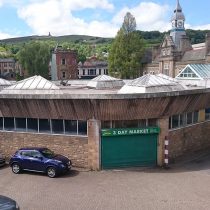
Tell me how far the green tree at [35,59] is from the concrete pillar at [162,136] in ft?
210

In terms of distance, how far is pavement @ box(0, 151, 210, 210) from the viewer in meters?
13.8

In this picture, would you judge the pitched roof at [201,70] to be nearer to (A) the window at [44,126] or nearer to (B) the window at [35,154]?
(A) the window at [44,126]

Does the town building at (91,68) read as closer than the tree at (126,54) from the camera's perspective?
No

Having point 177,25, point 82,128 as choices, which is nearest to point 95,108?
point 82,128

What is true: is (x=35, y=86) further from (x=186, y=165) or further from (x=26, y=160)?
(x=186, y=165)

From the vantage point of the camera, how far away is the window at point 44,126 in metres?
19.4

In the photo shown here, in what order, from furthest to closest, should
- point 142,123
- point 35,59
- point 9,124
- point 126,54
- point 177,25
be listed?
1. point 35,59
2. point 177,25
3. point 126,54
4. point 9,124
5. point 142,123

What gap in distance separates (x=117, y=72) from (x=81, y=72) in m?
39.4

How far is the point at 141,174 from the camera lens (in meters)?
17.8

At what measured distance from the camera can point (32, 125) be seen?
779 inches

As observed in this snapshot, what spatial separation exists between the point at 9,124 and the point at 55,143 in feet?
11.0

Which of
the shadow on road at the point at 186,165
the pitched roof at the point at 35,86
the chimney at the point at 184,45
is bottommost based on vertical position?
the shadow on road at the point at 186,165

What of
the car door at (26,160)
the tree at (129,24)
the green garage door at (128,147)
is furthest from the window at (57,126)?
the tree at (129,24)

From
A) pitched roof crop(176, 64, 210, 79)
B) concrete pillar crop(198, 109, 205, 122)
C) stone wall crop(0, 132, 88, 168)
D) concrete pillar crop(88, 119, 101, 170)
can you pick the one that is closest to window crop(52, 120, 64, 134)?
stone wall crop(0, 132, 88, 168)
